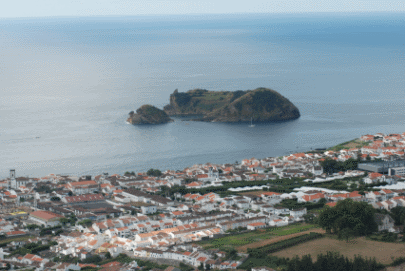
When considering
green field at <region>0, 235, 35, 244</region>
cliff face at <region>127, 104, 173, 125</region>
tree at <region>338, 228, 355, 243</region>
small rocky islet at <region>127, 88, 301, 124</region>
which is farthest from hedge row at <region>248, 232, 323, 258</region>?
small rocky islet at <region>127, 88, 301, 124</region>

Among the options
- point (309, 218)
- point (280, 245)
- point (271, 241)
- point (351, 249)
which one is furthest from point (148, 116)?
point (351, 249)

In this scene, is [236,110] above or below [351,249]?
above

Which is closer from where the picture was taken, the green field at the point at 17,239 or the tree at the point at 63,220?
the green field at the point at 17,239

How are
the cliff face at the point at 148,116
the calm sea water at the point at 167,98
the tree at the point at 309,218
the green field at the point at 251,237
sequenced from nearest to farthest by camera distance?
1. the green field at the point at 251,237
2. the tree at the point at 309,218
3. the calm sea water at the point at 167,98
4. the cliff face at the point at 148,116

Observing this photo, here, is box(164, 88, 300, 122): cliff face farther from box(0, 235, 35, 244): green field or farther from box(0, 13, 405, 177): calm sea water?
box(0, 235, 35, 244): green field

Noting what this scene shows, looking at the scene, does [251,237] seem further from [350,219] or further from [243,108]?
[243,108]

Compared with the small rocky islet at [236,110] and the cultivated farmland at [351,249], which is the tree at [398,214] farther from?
the small rocky islet at [236,110]

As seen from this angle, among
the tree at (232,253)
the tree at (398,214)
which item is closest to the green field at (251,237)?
the tree at (232,253)
